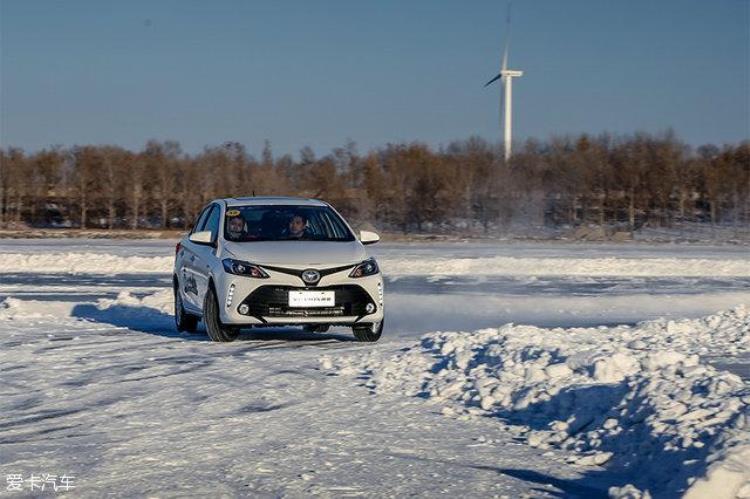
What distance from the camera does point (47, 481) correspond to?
697cm

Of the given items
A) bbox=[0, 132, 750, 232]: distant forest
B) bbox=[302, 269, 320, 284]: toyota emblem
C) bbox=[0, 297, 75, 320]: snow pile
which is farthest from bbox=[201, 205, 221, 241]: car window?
bbox=[0, 132, 750, 232]: distant forest

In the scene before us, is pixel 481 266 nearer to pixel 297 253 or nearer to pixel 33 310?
pixel 33 310

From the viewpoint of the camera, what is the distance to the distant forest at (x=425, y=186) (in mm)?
63562

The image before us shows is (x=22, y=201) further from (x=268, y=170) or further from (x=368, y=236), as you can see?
(x=368, y=236)

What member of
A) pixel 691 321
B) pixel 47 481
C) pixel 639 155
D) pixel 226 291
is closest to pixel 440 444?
pixel 47 481

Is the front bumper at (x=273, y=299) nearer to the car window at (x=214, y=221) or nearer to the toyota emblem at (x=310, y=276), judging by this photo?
the toyota emblem at (x=310, y=276)

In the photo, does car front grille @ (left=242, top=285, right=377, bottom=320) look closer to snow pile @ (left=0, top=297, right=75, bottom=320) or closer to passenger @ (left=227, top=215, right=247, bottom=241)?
passenger @ (left=227, top=215, right=247, bottom=241)

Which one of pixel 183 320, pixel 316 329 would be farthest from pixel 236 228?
pixel 316 329

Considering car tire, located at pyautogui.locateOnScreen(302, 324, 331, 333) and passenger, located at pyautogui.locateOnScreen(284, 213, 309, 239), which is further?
car tire, located at pyautogui.locateOnScreen(302, 324, 331, 333)

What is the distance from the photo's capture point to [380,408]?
9.52 m

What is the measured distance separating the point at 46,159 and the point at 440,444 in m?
64.8

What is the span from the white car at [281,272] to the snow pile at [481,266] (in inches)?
563

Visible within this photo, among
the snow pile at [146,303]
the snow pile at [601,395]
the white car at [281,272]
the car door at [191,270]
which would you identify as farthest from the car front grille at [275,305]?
the snow pile at [146,303]

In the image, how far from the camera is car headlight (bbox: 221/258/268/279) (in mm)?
13352
